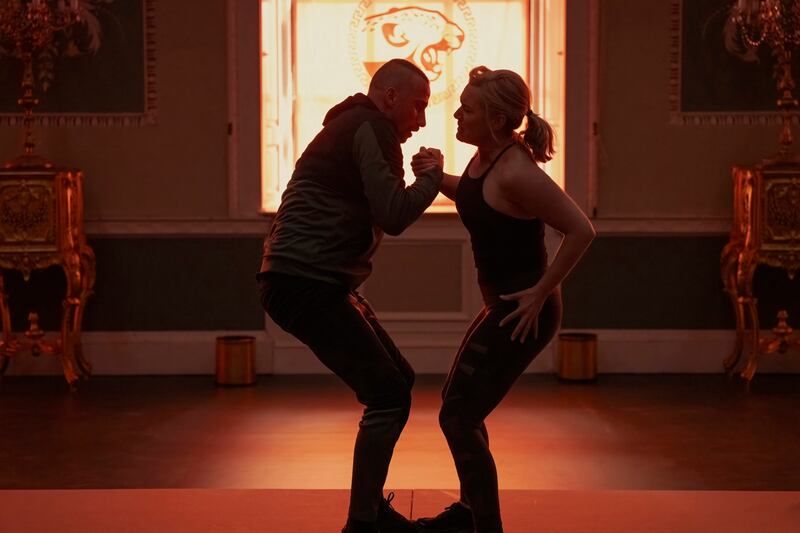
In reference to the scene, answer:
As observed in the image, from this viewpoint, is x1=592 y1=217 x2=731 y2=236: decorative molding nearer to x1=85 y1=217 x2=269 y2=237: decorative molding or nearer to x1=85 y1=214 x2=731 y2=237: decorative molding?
x1=85 y1=214 x2=731 y2=237: decorative molding

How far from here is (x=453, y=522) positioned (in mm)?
3318

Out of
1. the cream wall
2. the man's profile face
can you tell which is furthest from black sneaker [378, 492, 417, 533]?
the cream wall

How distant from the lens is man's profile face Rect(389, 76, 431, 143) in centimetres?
312

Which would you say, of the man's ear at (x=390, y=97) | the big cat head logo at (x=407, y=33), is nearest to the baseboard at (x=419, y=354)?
the big cat head logo at (x=407, y=33)

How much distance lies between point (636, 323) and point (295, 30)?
2.36m

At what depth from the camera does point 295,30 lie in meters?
6.52

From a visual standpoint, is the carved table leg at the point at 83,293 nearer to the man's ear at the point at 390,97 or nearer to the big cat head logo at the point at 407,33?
the big cat head logo at the point at 407,33

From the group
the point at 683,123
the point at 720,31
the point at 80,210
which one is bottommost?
the point at 80,210

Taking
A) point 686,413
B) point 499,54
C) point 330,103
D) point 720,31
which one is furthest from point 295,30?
point 686,413

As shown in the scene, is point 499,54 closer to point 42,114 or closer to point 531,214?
point 42,114

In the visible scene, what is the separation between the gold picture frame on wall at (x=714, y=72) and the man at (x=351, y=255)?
11.5 ft

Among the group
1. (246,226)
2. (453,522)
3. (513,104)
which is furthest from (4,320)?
(513,104)

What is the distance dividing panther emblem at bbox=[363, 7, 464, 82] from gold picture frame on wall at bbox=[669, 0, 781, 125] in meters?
1.14

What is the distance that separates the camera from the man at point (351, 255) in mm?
3059
